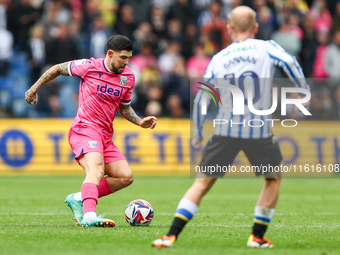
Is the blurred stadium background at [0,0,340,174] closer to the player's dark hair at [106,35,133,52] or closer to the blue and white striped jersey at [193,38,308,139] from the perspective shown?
the player's dark hair at [106,35,133,52]

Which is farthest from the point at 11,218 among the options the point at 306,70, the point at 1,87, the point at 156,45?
the point at 306,70

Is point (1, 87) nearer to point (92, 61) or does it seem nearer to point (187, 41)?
point (187, 41)

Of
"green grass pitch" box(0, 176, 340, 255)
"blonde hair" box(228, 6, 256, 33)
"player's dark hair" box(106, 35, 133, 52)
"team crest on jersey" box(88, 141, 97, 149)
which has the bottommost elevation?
"green grass pitch" box(0, 176, 340, 255)

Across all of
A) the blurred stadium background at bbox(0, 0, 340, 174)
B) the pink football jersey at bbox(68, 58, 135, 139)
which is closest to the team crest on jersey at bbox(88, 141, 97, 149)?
the pink football jersey at bbox(68, 58, 135, 139)

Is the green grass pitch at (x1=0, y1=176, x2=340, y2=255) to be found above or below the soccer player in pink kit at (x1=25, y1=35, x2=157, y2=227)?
below

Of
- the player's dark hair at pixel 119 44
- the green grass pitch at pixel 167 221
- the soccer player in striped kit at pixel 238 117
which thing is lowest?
the green grass pitch at pixel 167 221

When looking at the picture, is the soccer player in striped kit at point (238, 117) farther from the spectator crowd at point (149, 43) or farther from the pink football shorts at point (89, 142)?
the spectator crowd at point (149, 43)

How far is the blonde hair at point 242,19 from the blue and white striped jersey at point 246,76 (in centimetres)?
14

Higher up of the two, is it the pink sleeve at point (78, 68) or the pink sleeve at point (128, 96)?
the pink sleeve at point (78, 68)

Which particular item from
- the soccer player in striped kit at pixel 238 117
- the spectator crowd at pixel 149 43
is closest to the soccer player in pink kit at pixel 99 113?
the soccer player in striped kit at pixel 238 117

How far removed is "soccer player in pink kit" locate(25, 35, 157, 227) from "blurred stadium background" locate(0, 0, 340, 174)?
817 centimetres

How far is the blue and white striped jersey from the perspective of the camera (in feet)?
16.7

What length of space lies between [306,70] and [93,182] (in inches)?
497

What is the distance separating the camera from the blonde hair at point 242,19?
5.12 metres
